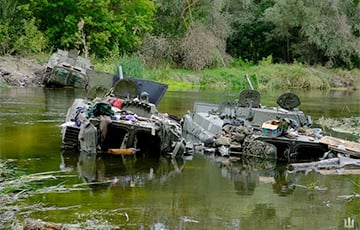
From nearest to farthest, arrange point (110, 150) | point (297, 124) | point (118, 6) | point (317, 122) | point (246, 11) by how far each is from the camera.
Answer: point (110, 150), point (297, 124), point (317, 122), point (118, 6), point (246, 11)

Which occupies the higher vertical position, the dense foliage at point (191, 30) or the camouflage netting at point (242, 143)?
the dense foliage at point (191, 30)

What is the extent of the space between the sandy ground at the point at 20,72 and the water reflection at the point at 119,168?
62.7ft

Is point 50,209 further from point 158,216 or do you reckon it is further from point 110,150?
point 110,150

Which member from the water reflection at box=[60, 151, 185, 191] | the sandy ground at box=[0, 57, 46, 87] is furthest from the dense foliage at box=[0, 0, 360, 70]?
the water reflection at box=[60, 151, 185, 191]

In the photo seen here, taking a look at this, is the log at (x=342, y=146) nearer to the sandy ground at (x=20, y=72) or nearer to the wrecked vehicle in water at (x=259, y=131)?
the wrecked vehicle in water at (x=259, y=131)

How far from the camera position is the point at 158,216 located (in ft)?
28.6

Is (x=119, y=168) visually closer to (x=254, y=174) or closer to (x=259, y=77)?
(x=254, y=174)

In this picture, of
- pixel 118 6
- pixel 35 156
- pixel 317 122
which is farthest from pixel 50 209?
pixel 118 6

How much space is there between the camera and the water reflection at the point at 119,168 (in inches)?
434

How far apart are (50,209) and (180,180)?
3598mm

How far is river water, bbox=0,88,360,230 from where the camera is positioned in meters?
8.58

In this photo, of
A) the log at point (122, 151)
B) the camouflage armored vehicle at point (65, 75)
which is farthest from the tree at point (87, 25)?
the log at point (122, 151)

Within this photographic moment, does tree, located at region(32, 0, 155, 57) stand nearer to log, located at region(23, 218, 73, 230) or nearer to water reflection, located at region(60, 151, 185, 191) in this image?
water reflection, located at region(60, 151, 185, 191)

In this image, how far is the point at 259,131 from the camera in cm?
1526
